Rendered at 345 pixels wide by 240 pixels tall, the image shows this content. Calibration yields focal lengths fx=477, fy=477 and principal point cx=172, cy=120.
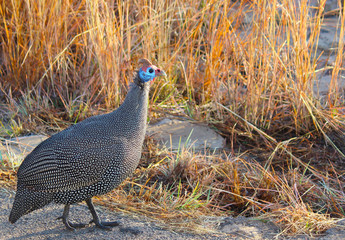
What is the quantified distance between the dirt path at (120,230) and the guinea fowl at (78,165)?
10 cm

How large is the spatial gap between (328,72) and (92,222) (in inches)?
141

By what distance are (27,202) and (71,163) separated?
313 mm

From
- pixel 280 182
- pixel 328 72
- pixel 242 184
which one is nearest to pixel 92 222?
pixel 242 184

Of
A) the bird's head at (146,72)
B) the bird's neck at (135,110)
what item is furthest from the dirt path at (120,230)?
the bird's head at (146,72)

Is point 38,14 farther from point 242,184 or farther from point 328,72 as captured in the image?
point 328,72

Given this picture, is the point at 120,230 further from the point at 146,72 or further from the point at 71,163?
the point at 146,72

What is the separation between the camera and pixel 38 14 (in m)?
4.15

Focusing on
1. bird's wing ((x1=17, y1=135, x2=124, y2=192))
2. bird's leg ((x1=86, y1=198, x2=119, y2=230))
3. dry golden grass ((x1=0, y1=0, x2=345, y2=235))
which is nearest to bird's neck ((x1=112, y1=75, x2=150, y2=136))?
bird's wing ((x1=17, y1=135, x2=124, y2=192))

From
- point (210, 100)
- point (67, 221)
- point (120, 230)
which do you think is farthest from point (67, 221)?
point (210, 100)

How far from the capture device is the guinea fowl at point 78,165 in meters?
2.52

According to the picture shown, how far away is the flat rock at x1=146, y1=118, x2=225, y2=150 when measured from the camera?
3.88 meters

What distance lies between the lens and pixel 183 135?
13.1 ft

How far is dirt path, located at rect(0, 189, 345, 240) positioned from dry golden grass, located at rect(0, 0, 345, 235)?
114 mm

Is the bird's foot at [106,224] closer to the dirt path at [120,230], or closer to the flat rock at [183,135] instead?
the dirt path at [120,230]
